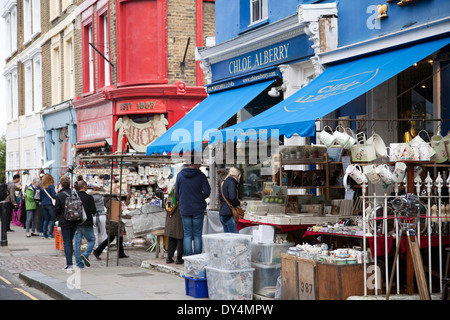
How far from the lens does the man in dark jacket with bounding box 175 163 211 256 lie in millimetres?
12164

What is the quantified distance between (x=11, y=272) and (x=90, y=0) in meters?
14.5

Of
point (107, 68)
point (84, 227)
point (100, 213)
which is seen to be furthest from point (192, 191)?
point (107, 68)

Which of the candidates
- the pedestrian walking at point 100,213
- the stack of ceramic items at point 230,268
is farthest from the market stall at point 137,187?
the stack of ceramic items at point 230,268

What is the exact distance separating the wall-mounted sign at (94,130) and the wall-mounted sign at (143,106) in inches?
42.3

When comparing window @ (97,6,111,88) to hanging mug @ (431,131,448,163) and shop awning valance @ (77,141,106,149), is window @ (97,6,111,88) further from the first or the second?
hanging mug @ (431,131,448,163)

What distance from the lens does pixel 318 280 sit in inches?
330

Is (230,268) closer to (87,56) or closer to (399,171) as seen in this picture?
(399,171)

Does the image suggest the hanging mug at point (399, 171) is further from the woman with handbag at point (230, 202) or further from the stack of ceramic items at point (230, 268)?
the woman with handbag at point (230, 202)

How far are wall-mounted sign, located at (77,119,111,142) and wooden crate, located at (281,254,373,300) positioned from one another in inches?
594

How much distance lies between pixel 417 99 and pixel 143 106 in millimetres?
12413

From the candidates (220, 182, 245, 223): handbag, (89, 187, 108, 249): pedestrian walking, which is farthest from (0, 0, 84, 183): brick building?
(220, 182, 245, 223): handbag

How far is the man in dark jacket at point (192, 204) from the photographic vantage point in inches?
479

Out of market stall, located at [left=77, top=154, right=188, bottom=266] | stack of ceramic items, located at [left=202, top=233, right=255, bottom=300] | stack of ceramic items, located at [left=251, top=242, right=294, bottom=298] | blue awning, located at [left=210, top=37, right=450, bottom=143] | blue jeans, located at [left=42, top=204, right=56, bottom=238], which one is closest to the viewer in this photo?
stack of ceramic items, located at [left=202, top=233, right=255, bottom=300]

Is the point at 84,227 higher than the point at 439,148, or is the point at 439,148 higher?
the point at 439,148
